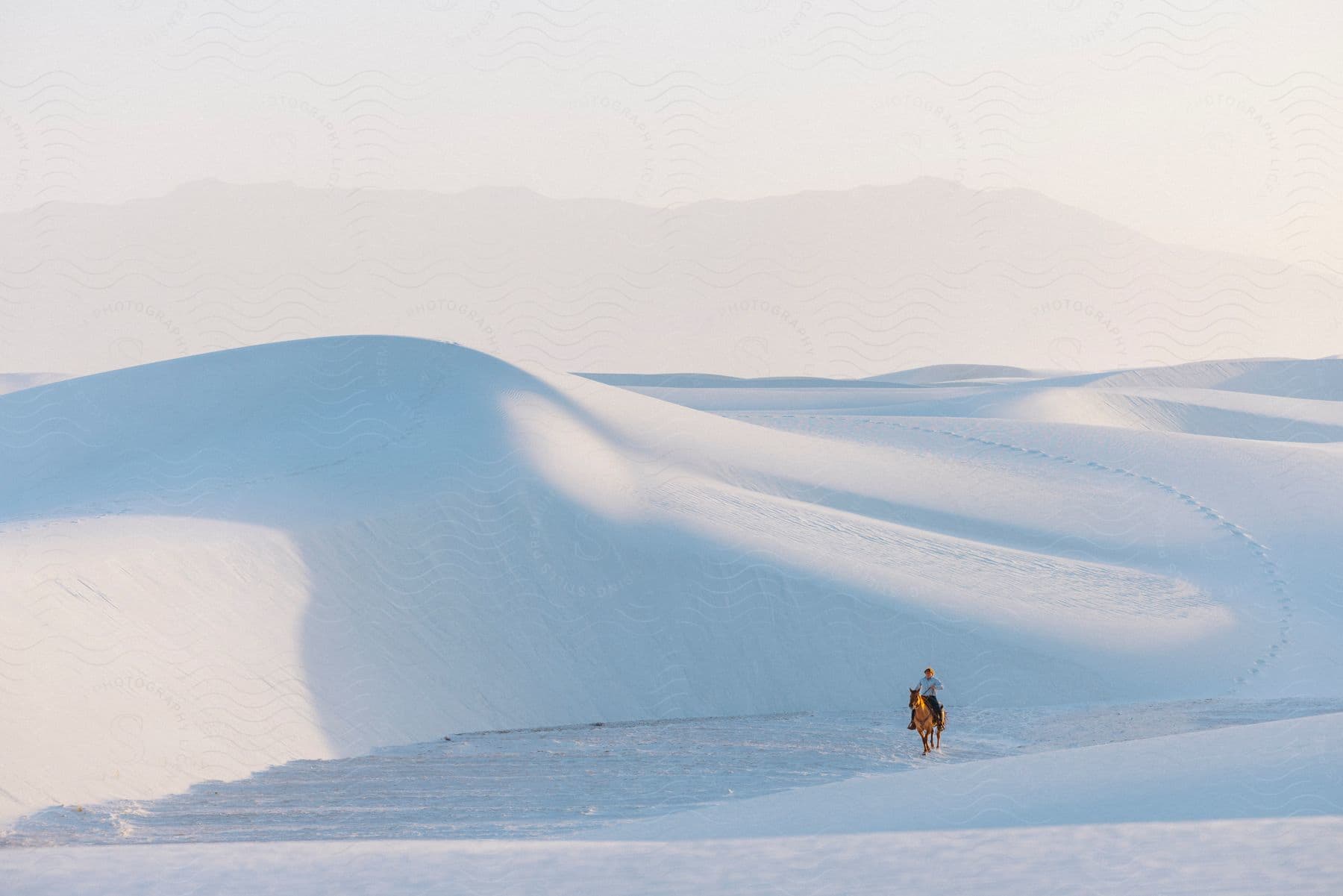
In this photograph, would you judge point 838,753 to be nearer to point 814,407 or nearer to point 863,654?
point 863,654

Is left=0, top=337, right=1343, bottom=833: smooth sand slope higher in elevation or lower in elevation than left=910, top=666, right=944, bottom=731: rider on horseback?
higher

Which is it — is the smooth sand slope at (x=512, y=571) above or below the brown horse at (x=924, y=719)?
above

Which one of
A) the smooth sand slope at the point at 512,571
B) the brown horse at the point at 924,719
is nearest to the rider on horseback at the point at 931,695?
the brown horse at the point at 924,719

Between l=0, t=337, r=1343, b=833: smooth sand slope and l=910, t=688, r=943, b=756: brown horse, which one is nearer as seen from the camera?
l=910, t=688, r=943, b=756: brown horse

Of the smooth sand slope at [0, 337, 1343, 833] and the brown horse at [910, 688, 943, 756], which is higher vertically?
the smooth sand slope at [0, 337, 1343, 833]

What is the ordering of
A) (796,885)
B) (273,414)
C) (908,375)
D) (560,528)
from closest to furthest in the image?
(796,885) → (560,528) → (273,414) → (908,375)

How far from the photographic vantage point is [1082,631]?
15227mm

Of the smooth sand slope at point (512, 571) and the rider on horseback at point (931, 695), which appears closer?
the rider on horseback at point (931, 695)

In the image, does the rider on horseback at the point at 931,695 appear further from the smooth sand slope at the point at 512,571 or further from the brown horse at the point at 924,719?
the smooth sand slope at the point at 512,571

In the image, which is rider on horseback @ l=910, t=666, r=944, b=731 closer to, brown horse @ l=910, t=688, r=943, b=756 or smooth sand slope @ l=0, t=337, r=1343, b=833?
brown horse @ l=910, t=688, r=943, b=756

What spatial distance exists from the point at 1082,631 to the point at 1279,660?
7.08ft

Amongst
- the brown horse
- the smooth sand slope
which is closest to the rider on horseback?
the brown horse

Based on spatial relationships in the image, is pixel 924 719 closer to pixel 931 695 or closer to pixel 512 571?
pixel 931 695

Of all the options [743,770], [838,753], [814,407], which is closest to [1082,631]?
[838,753]
